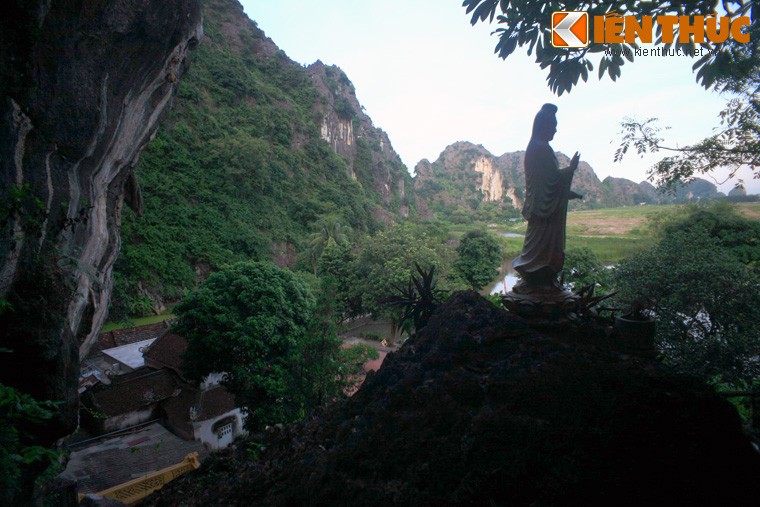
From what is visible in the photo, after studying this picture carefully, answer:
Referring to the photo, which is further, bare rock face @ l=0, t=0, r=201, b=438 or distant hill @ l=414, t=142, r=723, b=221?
distant hill @ l=414, t=142, r=723, b=221

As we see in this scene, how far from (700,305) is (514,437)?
7874 millimetres

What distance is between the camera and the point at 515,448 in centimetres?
219

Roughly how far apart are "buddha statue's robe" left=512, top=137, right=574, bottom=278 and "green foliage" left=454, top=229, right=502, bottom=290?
70.3 ft

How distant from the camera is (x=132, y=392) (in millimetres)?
12602

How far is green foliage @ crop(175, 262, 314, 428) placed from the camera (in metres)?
9.58

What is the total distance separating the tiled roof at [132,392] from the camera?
39.4 ft

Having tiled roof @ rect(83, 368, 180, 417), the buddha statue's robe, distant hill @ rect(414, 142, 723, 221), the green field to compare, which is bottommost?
tiled roof @ rect(83, 368, 180, 417)

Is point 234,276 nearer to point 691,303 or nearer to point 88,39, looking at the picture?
point 88,39

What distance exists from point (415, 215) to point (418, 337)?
5576cm

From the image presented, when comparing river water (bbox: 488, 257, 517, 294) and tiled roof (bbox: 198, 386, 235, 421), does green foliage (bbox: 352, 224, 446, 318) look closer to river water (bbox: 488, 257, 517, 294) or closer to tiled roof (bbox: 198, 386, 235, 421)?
tiled roof (bbox: 198, 386, 235, 421)

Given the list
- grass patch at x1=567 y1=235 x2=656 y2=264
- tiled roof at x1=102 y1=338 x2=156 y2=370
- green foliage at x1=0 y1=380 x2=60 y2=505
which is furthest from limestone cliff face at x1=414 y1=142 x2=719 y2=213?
green foliage at x1=0 y1=380 x2=60 y2=505

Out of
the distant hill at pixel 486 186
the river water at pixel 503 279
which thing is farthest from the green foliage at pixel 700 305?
the distant hill at pixel 486 186

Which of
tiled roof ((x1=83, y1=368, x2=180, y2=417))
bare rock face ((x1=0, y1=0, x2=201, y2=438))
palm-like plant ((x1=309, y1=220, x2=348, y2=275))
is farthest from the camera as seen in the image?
palm-like plant ((x1=309, y1=220, x2=348, y2=275))

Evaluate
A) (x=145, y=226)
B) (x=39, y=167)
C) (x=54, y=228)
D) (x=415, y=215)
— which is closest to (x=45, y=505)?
(x=54, y=228)
